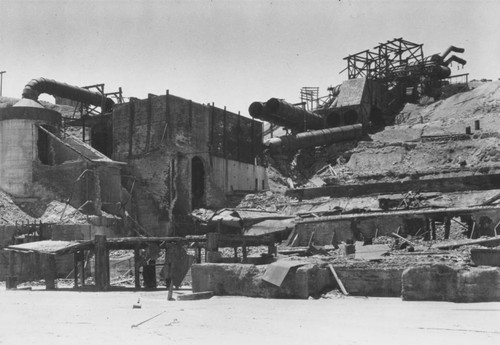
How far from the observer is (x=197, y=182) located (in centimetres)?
3453

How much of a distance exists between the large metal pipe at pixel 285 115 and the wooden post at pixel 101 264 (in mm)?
19170

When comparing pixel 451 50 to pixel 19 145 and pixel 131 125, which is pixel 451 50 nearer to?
pixel 131 125

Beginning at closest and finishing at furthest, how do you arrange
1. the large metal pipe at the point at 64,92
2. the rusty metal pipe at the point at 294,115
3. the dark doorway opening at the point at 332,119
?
the large metal pipe at the point at 64,92
the rusty metal pipe at the point at 294,115
the dark doorway opening at the point at 332,119

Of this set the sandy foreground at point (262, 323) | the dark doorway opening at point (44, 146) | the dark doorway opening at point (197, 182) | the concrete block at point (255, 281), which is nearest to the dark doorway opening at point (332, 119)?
the dark doorway opening at point (197, 182)

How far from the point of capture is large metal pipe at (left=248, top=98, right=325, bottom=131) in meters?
38.9

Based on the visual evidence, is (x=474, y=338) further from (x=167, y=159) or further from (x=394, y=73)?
(x=394, y=73)

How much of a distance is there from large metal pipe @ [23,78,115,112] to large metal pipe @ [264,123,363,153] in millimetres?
10672

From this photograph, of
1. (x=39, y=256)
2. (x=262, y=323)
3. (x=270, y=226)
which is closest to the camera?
(x=262, y=323)

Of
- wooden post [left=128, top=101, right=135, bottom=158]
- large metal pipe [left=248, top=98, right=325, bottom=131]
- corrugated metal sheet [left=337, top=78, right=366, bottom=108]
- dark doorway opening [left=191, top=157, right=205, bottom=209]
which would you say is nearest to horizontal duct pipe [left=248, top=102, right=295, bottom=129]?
large metal pipe [left=248, top=98, right=325, bottom=131]

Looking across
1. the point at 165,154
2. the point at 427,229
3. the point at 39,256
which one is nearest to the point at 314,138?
the point at 165,154

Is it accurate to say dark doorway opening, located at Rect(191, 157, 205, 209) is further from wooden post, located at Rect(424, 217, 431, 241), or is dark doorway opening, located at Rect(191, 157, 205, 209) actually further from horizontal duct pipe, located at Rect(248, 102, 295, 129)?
wooden post, located at Rect(424, 217, 431, 241)

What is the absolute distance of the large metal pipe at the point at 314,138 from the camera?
134 ft

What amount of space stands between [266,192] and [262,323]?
80.1ft

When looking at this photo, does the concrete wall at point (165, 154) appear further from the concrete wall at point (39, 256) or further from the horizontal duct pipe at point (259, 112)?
the concrete wall at point (39, 256)
